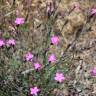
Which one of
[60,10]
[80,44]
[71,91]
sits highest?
[60,10]

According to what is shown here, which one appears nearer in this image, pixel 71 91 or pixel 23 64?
pixel 23 64

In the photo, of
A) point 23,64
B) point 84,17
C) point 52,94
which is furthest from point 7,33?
point 84,17

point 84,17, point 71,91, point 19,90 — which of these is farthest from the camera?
point 84,17

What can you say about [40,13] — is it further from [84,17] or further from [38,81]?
[38,81]

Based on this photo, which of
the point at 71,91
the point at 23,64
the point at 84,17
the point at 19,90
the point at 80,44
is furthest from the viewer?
the point at 84,17

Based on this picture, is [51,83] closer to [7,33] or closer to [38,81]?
[38,81]

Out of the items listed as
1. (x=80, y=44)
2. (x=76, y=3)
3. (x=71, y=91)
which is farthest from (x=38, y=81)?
(x=76, y=3)

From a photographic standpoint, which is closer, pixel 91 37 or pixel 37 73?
pixel 37 73

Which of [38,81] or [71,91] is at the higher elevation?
[38,81]

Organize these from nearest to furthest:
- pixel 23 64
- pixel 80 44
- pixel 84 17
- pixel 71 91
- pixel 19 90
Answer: pixel 19 90, pixel 23 64, pixel 71 91, pixel 80 44, pixel 84 17
